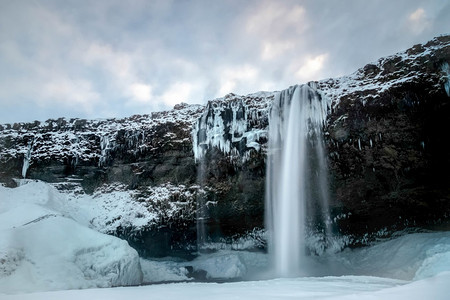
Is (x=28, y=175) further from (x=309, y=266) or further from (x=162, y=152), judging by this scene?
(x=309, y=266)

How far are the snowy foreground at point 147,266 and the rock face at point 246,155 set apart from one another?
1881 millimetres

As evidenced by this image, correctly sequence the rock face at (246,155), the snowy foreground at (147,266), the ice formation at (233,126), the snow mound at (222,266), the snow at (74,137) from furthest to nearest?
the snow at (74,137) < the ice formation at (233,126) < the snow mound at (222,266) < the rock face at (246,155) < the snowy foreground at (147,266)

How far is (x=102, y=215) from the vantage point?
21.0 m

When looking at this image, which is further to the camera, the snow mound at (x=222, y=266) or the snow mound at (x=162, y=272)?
the snow mound at (x=222, y=266)

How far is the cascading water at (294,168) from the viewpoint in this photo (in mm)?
16875

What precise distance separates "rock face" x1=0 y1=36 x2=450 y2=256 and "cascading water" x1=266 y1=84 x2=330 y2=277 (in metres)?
0.65

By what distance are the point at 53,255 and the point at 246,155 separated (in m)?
11.4

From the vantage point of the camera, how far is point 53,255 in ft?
35.3

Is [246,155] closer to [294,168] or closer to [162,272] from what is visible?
[294,168]

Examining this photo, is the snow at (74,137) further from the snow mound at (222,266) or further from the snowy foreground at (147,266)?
the snow mound at (222,266)

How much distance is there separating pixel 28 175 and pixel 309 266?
67.2 feet

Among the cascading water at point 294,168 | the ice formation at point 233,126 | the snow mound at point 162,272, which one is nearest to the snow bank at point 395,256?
the cascading water at point 294,168

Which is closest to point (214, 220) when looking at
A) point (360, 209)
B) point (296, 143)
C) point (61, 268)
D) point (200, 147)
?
point (200, 147)

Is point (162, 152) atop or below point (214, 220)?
atop
